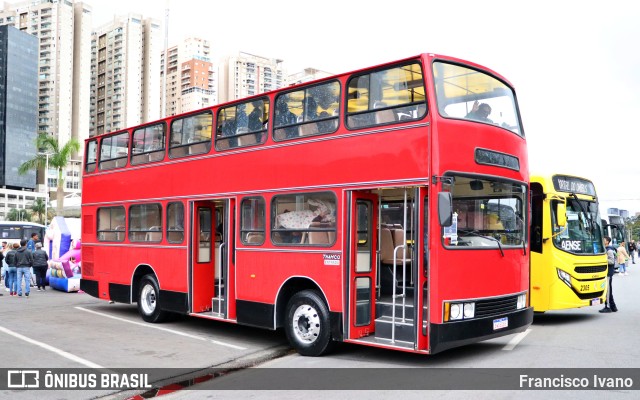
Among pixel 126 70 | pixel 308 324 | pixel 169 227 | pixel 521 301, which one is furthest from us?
pixel 126 70

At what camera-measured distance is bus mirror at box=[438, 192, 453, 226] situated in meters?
6.99

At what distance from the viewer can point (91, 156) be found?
1436 centimetres

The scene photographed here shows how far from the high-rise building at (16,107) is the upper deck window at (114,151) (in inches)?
4060

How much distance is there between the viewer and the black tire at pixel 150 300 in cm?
1193

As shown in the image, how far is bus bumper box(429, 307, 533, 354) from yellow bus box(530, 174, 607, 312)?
127 inches

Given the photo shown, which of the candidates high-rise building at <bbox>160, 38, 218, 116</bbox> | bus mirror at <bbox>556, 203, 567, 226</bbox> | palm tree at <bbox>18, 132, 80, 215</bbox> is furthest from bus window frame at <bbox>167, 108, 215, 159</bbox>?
high-rise building at <bbox>160, 38, 218, 116</bbox>

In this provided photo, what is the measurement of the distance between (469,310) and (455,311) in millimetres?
259

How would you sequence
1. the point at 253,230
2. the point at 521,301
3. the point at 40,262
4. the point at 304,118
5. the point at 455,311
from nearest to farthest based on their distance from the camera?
the point at 455,311 → the point at 521,301 → the point at 304,118 → the point at 253,230 → the point at 40,262

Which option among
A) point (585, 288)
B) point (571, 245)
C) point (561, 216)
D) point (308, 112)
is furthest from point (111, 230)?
point (585, 288)

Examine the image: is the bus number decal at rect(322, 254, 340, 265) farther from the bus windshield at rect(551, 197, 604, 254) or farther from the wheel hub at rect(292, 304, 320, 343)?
the bus windshield at rect(551, 197, 604, 254)

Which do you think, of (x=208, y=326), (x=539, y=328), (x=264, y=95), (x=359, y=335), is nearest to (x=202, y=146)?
(x=264, y=95)

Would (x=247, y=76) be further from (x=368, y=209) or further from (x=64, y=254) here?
(x=368, y=209)

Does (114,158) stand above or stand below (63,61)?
below

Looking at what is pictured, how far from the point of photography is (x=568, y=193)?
11602 millimetres
